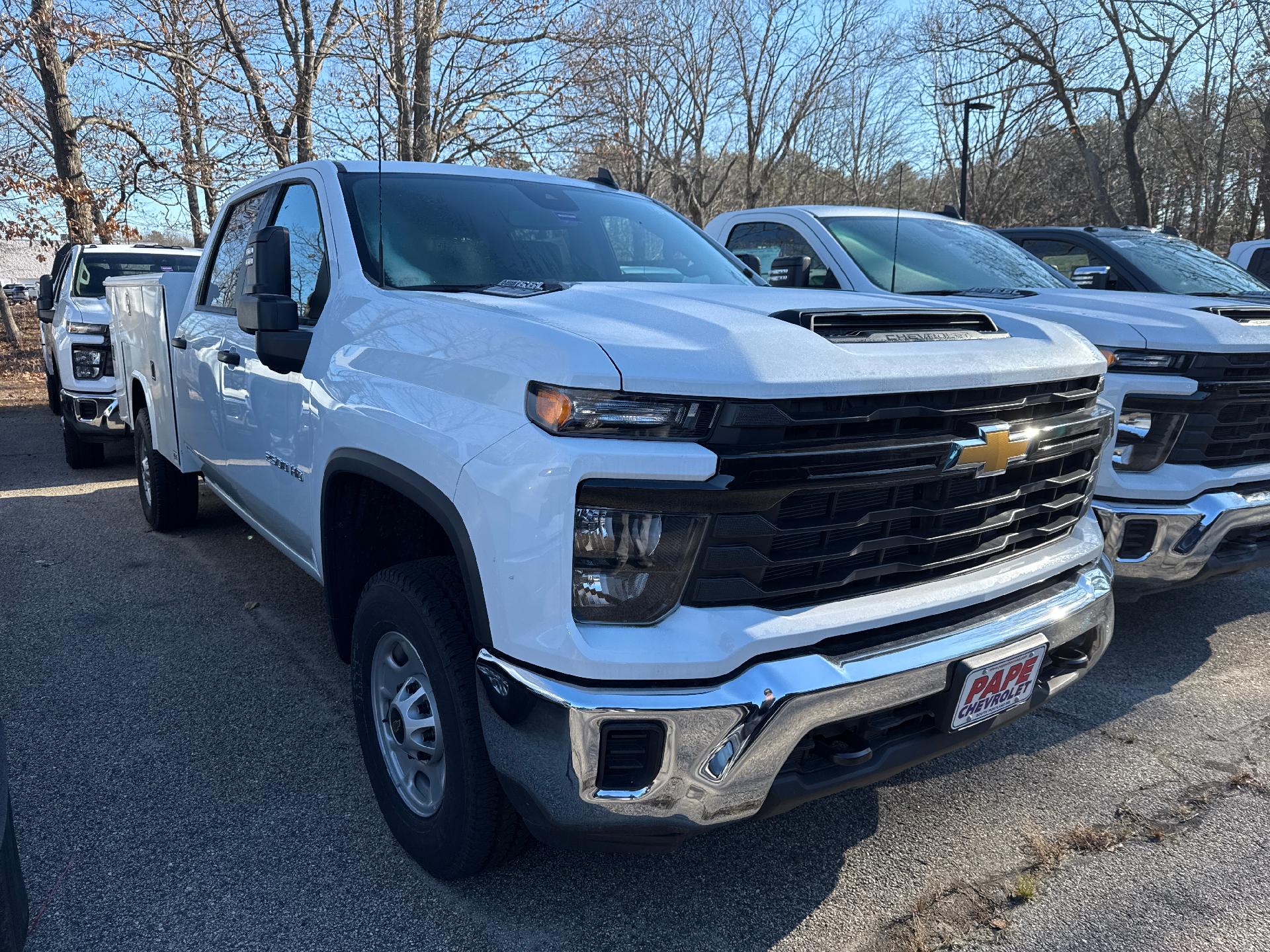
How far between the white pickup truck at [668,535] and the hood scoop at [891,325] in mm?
11

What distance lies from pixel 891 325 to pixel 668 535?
2.96ft

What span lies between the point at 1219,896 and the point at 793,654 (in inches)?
62.0

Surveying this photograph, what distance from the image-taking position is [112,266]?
9.61m

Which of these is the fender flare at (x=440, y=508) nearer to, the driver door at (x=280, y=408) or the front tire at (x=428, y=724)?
the front tire at (x=428, y=724)

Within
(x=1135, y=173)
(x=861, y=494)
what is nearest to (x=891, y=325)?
(x=861, y=494)

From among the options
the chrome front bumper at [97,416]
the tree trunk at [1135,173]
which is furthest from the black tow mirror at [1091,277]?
the tree trunk at [1135,173]

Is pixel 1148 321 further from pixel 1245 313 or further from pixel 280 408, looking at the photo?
pixel 280 408

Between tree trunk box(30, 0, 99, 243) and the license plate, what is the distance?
15.7 metres

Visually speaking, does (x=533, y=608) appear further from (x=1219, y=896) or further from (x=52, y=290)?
(x=52, y=290)

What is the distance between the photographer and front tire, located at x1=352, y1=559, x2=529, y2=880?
2.20 metres

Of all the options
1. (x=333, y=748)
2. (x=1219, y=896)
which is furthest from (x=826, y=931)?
(x=333, y=748)

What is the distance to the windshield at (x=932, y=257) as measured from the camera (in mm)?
5305

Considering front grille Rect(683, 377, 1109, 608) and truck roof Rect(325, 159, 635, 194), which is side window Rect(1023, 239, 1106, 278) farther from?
front grille Rect(683, 377, 1109, 608)

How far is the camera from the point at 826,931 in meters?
2.37
